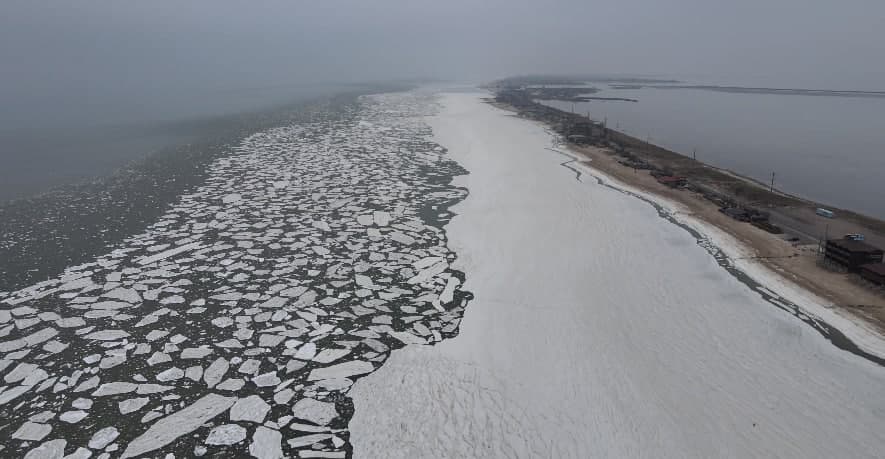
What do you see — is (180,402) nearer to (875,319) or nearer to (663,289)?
(663,289)

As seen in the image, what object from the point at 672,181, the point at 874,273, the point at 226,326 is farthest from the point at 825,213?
the point at 226,326

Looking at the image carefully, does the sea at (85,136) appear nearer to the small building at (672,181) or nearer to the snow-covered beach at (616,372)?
the snow-covered beach at (616,372)

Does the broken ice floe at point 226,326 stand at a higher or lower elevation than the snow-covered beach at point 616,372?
higher

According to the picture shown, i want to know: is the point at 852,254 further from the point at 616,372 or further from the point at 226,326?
the point at 226,326

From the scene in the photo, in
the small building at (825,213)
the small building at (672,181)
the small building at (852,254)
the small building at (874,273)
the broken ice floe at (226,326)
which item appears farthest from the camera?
the small building at (672,181)

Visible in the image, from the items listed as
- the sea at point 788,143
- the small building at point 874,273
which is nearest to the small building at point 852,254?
the small building at point 874,273

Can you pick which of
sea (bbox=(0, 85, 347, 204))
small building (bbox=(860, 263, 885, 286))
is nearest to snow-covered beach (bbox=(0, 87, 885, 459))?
small building (bbox=(860, 263, 885, 286))
